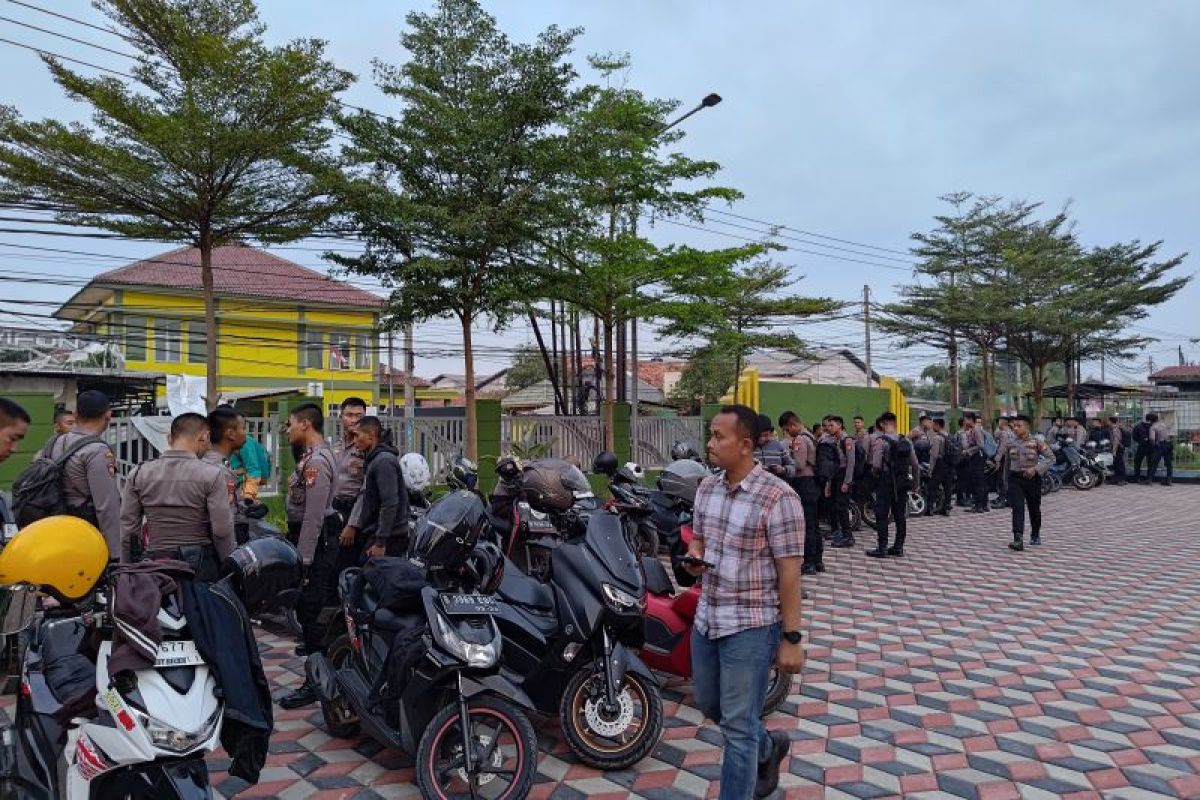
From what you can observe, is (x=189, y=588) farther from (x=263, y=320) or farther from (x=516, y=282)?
(x=263, y=320)

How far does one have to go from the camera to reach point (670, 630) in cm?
468

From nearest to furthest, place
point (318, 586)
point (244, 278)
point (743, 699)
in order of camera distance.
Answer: point (743, 699)
point (318, 586)
point (244, 278)

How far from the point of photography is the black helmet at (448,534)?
3.63 metres

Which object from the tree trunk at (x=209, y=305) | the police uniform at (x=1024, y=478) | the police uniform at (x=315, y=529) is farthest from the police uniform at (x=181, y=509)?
the police uniform at (x=1024, y=478)

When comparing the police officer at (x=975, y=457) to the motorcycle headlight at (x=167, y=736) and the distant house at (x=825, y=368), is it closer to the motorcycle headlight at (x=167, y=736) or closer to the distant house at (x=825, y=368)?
the motorcycle headlight at (x=167, y=736)

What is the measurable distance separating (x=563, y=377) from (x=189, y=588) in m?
17.0

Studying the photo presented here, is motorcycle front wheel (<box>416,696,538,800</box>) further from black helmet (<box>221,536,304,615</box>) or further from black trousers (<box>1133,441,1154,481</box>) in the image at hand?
black trousers (<box>1133,441,1154,481</box>)

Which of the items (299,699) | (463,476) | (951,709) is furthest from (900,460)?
(299,699)

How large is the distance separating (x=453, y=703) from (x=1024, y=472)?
896cm

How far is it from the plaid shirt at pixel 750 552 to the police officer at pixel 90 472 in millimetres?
3721

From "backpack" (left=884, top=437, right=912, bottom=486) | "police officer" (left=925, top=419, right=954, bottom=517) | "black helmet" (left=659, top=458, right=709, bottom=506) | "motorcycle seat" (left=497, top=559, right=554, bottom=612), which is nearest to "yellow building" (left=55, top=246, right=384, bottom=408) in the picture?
"police officer" (left=925, top=419, right=954, bottom=517)

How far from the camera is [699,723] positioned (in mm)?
4480

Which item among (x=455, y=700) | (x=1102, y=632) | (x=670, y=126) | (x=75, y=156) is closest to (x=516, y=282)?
(x=670, y=126)

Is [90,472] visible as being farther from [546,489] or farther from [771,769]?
[771,769]
